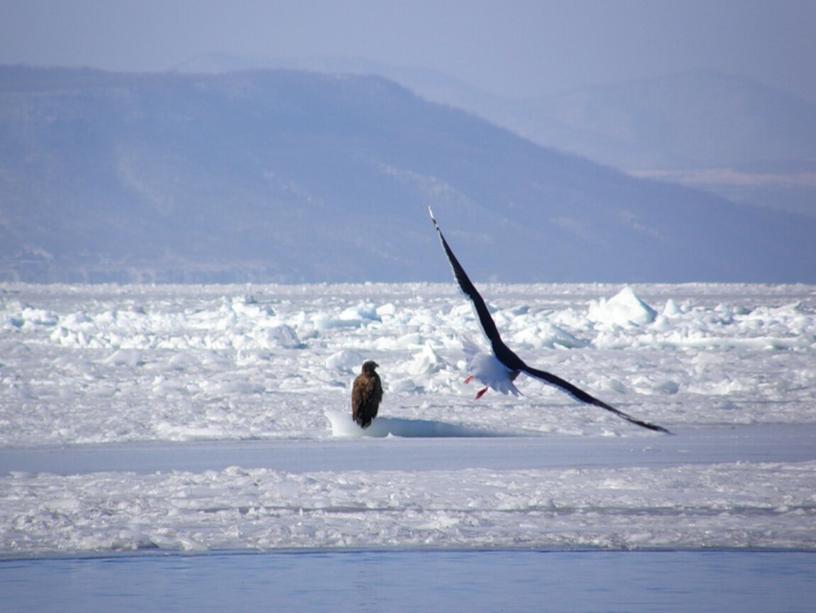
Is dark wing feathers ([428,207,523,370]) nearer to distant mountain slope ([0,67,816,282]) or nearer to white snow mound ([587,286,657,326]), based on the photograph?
white snow mound ([587,286,657,326])

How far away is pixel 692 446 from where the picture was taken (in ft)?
35.0

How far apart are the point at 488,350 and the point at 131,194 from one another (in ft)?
412

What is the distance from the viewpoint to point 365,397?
11.0 m

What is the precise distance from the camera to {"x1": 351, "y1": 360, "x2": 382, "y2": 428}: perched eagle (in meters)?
10.8

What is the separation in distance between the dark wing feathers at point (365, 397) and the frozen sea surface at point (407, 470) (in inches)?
6.9

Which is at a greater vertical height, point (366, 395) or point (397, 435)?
point (366, 395)

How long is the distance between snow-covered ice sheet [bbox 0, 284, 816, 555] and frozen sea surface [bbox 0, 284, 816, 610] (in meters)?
0.03

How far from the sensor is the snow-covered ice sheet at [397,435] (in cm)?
730

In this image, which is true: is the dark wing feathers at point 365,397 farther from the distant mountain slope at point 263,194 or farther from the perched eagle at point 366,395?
the distant mountain slope at point 263,194

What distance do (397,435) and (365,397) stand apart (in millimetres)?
666

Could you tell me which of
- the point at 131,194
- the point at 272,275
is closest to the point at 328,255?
the point at 272,275

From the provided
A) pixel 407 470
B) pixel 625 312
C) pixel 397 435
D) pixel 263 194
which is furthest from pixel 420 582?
pixel 263 194

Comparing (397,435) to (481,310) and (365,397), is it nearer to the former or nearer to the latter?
(365,397)

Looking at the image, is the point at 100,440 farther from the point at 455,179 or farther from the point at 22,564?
the point at 455,179
